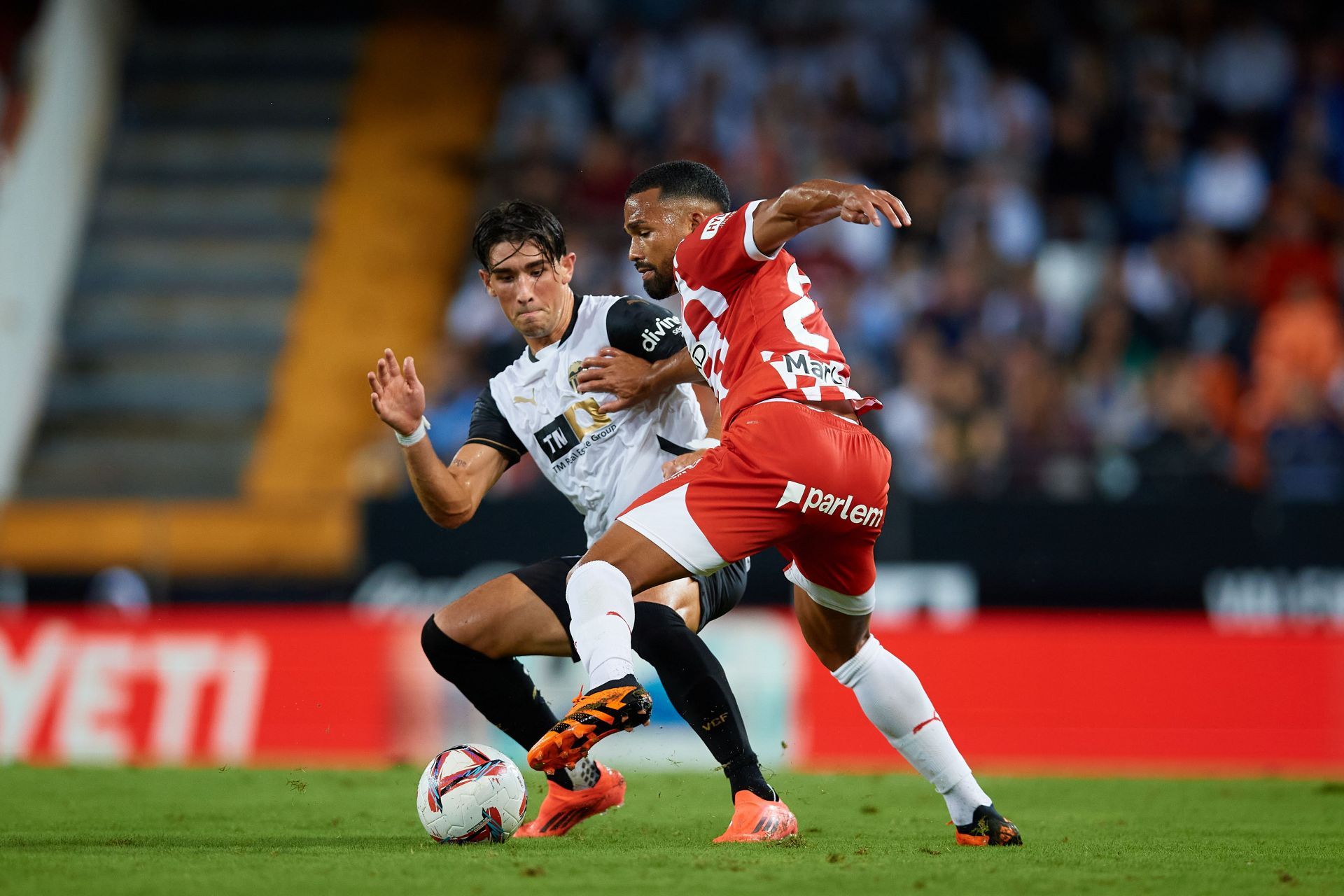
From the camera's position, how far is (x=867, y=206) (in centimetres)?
489

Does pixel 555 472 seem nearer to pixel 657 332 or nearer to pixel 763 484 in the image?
pixel 657 332

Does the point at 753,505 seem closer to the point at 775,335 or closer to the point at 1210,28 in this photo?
the point at 775,335

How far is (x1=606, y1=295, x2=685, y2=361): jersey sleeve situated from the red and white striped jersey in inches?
21.1

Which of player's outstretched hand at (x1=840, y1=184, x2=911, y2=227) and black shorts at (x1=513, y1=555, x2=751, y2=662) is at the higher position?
player's outstretched hand at (x1=840, y1=184, x2=911, y2=227)

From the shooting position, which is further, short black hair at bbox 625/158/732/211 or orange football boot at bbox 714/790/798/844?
short black hair at bbox 625/158/732/211

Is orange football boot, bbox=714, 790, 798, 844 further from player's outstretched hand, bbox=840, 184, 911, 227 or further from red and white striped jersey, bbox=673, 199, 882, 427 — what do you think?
player's outstretched hand, bbox=840, 184, 911, 227

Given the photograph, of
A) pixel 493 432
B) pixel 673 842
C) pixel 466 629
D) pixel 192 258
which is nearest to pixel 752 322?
pixel 493 432

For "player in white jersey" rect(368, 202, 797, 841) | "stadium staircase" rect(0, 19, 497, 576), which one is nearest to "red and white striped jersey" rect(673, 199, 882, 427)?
"player in white jersey" rect(368, 202, 797, 841)

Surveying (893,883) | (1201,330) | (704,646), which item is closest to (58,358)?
(1201,330)

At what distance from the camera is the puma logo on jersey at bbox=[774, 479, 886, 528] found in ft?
16.5

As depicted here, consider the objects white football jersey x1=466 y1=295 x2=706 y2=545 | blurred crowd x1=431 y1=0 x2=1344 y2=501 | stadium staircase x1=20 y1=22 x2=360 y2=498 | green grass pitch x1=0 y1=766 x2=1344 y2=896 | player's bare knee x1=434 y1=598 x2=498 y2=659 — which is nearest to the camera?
green grass pitch x1=0 y1=766 x2=1344 y2=896

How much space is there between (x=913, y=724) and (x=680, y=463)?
3.80ft

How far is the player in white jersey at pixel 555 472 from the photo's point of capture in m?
5.62

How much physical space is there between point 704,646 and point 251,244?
487 inches
